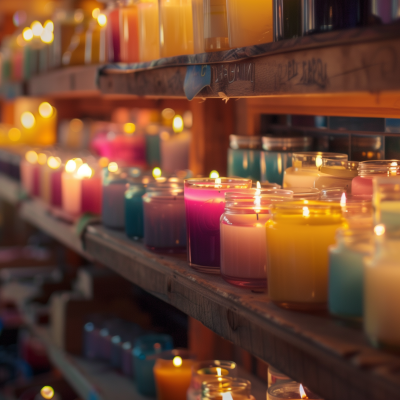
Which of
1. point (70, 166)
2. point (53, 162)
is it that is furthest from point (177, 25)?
point (53, 162)

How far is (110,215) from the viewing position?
58.9 inches

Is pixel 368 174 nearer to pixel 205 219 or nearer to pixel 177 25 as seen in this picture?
pixel 205 219

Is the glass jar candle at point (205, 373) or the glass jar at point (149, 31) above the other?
the glass jar at point (149, 31)

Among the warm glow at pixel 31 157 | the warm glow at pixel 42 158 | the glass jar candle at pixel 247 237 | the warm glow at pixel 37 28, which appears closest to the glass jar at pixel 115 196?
the glass jar candle at pixel 247 237

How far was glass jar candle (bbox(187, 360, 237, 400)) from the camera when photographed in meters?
1.14

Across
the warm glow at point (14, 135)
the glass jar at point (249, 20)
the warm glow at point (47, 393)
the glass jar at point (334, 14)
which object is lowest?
the warm glow at point (47, 393)

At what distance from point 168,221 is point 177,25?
1.30ft

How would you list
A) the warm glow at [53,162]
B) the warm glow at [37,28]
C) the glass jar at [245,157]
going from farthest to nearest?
the warm glow at [37,28] < the warm glow at [53,162] < the glass jar at [245,157]

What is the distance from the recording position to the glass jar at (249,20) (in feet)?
2.97

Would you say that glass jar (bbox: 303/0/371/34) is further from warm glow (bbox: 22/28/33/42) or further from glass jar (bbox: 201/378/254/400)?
warm glow (bbox: 22/28/33/42)

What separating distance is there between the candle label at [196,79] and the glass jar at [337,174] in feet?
0.83

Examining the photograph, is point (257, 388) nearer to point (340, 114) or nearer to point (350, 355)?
point (340, 114)

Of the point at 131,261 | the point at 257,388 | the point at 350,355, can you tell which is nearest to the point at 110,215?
the point at 131,261

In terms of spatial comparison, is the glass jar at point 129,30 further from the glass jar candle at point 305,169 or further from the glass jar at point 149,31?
the glass jar candle at point 305,169
